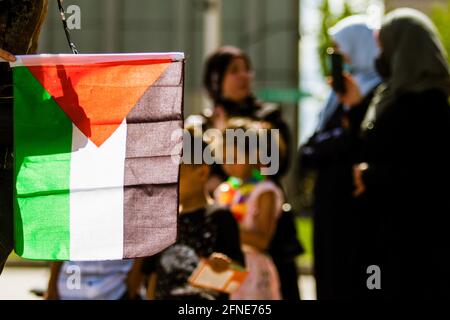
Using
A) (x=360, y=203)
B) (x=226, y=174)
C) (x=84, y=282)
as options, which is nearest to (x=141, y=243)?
(x=84, y=282)

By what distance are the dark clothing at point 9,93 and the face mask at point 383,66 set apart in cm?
312

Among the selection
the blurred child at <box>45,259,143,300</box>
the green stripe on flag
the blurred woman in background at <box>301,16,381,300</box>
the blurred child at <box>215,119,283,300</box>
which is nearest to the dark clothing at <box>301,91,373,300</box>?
the blurred woman in background at <box>301,16,381,300</box>

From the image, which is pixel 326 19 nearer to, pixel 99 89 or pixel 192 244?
pixel 192 244

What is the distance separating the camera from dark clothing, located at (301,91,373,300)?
6.93m

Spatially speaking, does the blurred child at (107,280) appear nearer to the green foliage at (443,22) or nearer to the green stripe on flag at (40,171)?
the green stripe on flag at (40,171)

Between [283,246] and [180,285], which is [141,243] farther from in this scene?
[283,246]

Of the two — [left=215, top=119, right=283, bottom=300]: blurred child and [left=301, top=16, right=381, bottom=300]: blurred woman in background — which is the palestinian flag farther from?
[left=301, top=16, right=381, bottom=300]: blurred woman in background

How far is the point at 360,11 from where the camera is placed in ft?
97.5

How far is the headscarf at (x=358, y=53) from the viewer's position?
7395 millimetres

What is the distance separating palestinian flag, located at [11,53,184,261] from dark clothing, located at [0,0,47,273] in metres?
0.06

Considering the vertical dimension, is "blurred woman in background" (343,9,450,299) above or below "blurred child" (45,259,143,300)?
above

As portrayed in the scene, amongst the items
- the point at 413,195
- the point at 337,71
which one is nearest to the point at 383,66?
the point at 337,71

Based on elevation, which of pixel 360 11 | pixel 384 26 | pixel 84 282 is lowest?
pixel 84 282

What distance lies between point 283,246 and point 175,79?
10.2 ft
